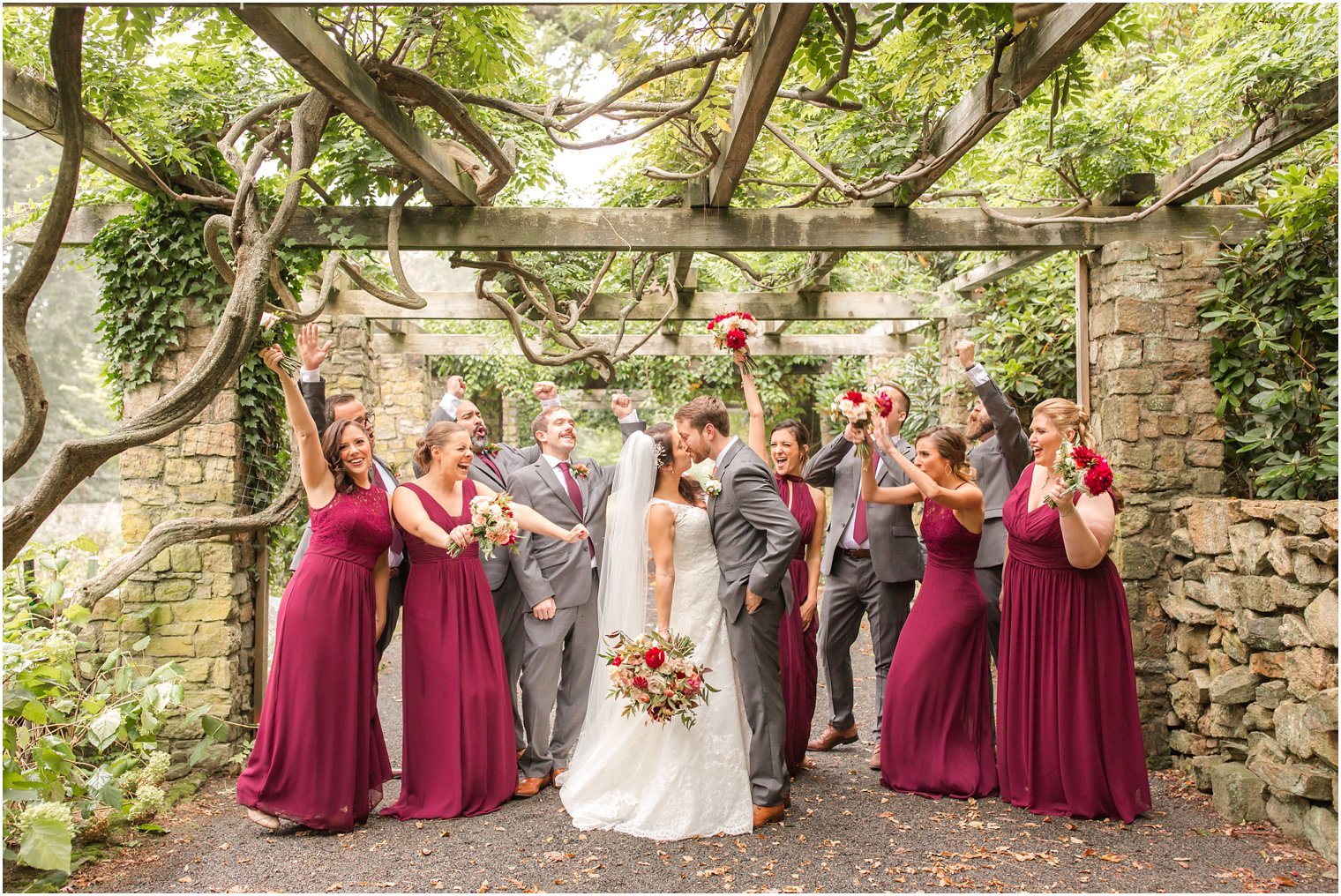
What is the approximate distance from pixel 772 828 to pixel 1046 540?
176 centimetres

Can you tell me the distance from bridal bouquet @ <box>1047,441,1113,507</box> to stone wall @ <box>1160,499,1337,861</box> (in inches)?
37.1

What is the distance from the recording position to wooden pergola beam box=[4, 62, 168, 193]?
146 inches

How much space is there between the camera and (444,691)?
4336 mm

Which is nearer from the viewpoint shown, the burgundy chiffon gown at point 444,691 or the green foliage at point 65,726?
the green foliage at point 65,726

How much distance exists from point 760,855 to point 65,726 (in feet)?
9.63

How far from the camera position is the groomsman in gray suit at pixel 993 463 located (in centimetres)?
484

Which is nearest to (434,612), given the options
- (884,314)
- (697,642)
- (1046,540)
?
(697,642)

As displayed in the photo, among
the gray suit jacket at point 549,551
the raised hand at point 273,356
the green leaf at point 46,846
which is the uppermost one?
the raised hand at point 273,356

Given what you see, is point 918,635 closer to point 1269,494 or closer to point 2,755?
point 1269,494

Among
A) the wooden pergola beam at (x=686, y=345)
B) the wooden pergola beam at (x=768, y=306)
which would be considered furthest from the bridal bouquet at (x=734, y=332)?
the wooden pergola beam at (x=686, y=345)

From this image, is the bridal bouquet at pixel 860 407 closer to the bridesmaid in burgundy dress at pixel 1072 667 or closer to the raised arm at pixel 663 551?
the bridesmaid in burgundy dress at pixel 1072 667

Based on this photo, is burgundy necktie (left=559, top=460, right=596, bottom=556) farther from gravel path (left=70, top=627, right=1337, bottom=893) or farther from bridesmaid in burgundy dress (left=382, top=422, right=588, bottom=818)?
gravel path (left=70, top=627, right=1337, bottom=893)

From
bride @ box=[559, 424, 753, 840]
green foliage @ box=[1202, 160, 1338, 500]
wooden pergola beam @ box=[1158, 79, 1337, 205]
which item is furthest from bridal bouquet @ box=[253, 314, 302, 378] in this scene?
green foliage @ box=[1202, 160, 1338, 500]

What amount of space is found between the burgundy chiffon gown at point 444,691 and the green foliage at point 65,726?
1040 millimetres
